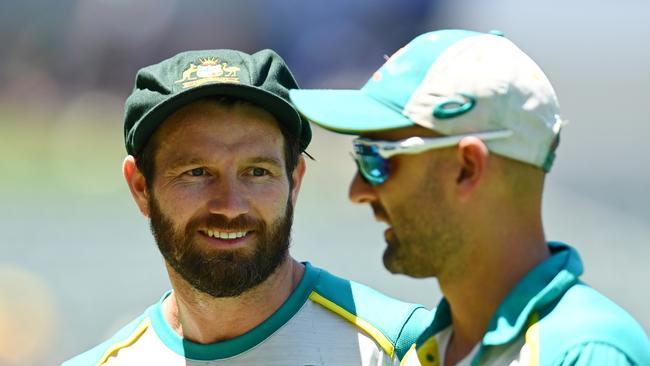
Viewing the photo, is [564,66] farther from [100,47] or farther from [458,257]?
[458,257]

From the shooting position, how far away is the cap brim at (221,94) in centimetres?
227

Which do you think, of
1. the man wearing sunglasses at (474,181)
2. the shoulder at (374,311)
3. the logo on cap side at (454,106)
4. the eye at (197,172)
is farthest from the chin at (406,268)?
the eye at (197,172)

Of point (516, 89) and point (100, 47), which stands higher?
point (516, 89)

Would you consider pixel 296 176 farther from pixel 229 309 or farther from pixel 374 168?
pixel 374 168

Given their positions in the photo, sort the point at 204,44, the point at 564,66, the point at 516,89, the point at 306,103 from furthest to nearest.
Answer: the point at 204,44
the point at 564,66
the point at 306,103
the point at 516,89

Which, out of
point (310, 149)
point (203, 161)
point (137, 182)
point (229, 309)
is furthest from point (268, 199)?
point (310, 149)

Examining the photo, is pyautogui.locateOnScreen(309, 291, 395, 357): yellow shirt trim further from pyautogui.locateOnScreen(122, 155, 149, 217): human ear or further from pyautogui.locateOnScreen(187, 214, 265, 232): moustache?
pyautogui.locateOnScreen(122, 155, 149, 217): human ear

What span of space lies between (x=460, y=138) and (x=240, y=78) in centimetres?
97

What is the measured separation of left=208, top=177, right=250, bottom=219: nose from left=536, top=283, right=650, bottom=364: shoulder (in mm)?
1010

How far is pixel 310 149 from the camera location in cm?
530

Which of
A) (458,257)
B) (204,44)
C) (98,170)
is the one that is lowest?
(98,170)

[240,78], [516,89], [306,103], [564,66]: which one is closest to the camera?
[516,89]

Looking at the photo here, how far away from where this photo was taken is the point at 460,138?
1449 millimetres

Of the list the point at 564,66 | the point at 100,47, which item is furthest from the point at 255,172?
the point at 100,47
